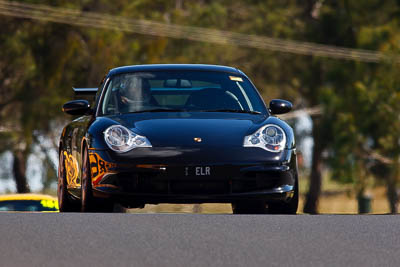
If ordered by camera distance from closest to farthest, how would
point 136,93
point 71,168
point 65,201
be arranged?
1. point 136,93
2. point 71,168
3. point 65,201

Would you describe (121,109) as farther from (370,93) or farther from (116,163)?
(370,93)

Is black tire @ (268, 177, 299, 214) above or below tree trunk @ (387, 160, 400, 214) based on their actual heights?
above

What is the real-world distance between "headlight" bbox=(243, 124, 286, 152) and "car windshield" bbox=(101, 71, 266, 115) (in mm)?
767

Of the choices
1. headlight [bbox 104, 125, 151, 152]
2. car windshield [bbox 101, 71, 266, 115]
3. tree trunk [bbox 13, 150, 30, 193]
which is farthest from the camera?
tree trunk [bbox 13, 150, 30, 193]

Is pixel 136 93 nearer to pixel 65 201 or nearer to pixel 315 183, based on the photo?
pixel 65 201

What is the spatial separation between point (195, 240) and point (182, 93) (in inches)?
161

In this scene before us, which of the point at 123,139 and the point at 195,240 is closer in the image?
the point at 195,240

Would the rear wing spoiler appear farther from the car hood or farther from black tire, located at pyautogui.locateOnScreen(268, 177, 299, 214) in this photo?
black tire, located at pyautogui.locateOnScreen(268, 177, 299, 214)

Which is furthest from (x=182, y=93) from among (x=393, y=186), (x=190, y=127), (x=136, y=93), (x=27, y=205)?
(x=393, y=186)

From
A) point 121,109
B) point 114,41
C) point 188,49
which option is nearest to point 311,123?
point 188,49

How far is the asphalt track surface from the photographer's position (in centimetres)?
724

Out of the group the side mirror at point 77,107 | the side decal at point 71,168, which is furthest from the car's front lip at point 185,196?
the side mirror at point 77,107

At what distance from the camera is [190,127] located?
10836 millimetres

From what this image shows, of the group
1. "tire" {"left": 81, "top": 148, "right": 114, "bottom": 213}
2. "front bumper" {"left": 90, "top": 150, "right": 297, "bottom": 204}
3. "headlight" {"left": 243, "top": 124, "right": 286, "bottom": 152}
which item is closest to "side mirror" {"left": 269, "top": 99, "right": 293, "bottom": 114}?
"headlight" {"left": 243, "top": 124, "right": 286, "bottom": 152}
